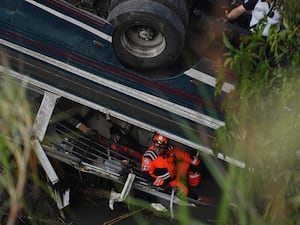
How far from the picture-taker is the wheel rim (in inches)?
169

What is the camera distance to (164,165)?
528cm

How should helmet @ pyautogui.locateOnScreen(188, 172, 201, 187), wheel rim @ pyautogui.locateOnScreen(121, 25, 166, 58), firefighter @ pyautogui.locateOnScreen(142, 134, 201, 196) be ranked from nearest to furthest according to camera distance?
wheel rim @ pyautogui.locateOnScreen(121, 25, 166, 58) < firefighter @ pyautogui.locateOnScreen(142, 134, 201, 196) < helmet @ pyautogui.locateOnScreen(188, 172, 201, 187)

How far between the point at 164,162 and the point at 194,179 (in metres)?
0.43

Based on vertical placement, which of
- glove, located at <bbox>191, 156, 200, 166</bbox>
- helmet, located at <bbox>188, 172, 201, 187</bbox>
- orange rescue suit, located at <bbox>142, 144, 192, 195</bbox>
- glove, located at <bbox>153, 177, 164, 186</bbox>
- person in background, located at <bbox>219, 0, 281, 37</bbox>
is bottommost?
glove, located at <bbox>153, 177, 164, 186</bbox>

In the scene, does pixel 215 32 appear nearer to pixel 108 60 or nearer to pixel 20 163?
pixel 108 60

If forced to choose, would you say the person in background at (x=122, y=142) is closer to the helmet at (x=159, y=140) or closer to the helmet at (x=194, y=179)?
the helmet at (x=159, y=140)

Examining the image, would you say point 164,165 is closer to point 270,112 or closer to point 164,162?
point 164,162

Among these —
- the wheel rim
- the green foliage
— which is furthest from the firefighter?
the green foliage

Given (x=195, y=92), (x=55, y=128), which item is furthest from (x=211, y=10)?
(x=55, y=128)

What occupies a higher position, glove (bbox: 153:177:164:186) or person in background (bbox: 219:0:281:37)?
person in background (bbox: 219:0:281:37)

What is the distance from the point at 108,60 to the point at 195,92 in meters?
0.66

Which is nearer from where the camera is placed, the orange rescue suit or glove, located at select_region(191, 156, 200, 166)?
the orange rescue suit

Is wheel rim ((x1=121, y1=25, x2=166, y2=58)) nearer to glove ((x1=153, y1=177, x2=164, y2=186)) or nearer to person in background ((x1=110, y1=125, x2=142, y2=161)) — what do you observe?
person in background ((x1=110, y1=125, x2=142, y2=161))

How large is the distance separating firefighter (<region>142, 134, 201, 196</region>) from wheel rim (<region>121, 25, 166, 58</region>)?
887mm
